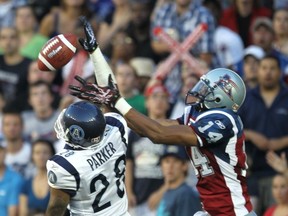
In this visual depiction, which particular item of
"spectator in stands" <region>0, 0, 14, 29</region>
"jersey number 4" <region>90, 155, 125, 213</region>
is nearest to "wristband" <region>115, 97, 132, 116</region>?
"jersey number 4" <region>90, 155, 125, 213</region>

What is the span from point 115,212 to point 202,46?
5413mm

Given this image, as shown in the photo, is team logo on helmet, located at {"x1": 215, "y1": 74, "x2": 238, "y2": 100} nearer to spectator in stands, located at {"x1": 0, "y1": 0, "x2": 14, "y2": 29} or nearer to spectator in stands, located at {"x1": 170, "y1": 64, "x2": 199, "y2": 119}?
spectator in stands, located at {"x1": 170, "y1": 64, "x2": 199, "y2": 119}

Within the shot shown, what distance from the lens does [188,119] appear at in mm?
9977

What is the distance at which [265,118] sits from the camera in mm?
13531

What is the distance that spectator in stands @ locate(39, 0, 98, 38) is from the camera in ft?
52.1

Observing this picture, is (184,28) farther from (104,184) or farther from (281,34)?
(104,184)

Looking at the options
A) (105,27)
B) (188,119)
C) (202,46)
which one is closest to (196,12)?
(202,46)

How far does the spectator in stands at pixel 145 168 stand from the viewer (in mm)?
13414

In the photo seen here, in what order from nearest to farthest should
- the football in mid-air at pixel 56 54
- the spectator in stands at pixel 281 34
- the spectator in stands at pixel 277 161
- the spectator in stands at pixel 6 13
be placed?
the football in mid-air at pixel 56 54 → the spectator in stands at pixel 277 161 → the spectator in stands at pixel 281 34 → the spectator in stands at pixel 6 13

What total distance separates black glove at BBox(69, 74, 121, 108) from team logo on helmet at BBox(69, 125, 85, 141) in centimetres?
27

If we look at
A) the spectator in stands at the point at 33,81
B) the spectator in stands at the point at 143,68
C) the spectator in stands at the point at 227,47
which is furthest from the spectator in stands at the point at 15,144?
the spectator in stands at the point at 227,47

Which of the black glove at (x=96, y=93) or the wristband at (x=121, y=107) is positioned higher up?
the black glove at (x=96, y=93)

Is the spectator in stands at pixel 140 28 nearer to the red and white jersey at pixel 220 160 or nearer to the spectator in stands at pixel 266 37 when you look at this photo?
the spectator in stands at pixel 266 37

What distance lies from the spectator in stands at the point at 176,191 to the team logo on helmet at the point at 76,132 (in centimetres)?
332
